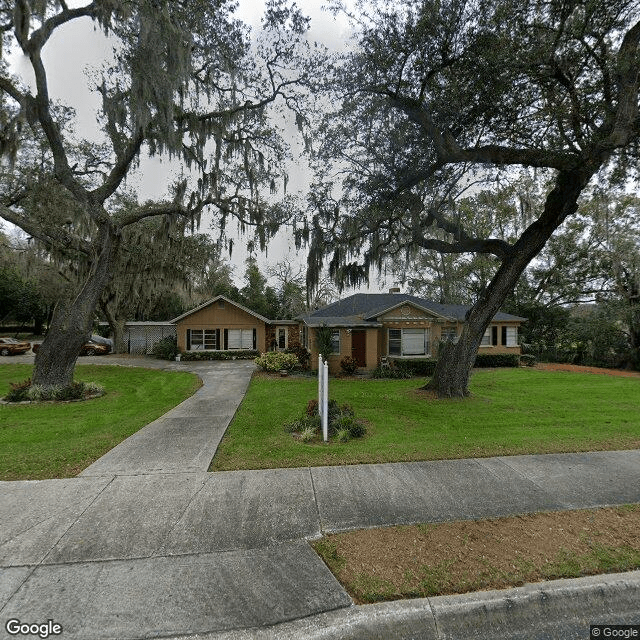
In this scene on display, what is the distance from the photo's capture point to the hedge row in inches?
875

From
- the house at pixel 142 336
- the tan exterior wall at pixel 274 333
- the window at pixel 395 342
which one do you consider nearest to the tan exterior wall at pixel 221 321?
the tan exterior wall at pixel 274 333

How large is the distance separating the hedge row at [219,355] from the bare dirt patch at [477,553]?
2047 cm

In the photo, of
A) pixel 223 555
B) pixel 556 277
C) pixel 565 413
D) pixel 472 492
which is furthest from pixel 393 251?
pixel 556 277

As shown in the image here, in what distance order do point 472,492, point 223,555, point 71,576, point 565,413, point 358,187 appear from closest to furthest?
point 71,576
point 223,555
point 472,492
point 565,413
point 358,187

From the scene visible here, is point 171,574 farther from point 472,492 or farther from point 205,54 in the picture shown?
point 205,54

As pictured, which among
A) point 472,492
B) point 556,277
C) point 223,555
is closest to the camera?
point 223,555

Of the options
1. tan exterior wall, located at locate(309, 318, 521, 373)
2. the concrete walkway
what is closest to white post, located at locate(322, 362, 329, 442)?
the concrete walkway

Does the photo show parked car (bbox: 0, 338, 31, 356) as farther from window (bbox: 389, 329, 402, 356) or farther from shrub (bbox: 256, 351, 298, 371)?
window (bbox: 389, 329, 402, 356)

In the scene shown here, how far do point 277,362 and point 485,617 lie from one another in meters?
14.8

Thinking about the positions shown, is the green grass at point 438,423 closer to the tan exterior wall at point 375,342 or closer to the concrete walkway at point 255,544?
the concrete walkway at point 255,544

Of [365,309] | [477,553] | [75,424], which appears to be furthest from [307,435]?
[365,309]

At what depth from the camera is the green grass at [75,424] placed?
5277mm

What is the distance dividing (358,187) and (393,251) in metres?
2.65

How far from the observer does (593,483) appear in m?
4.62
